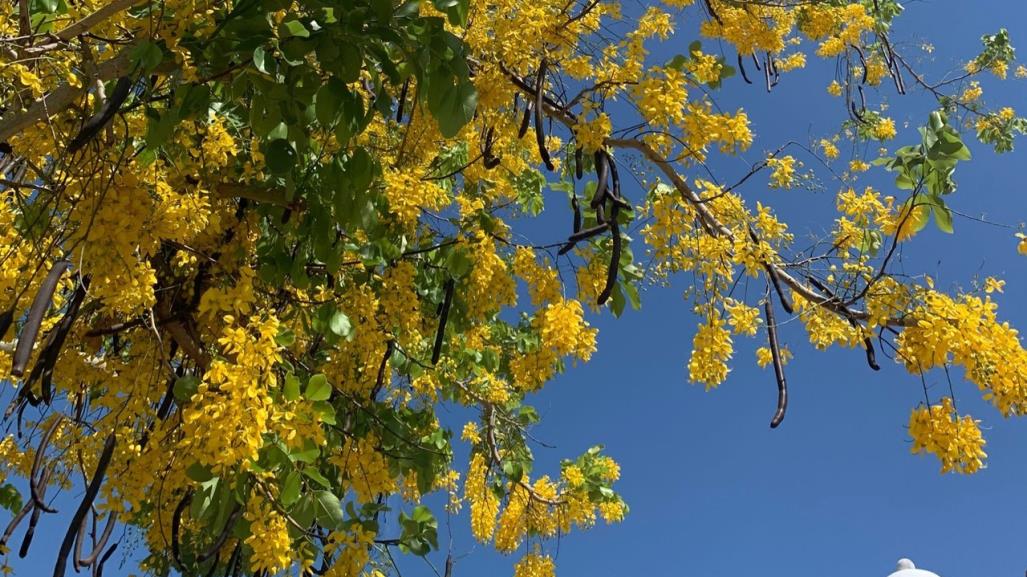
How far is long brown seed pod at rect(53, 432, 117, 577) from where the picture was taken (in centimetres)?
185

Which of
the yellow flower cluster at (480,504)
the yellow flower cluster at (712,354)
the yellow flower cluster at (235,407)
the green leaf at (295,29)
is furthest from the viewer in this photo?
the yellow flower cluster at (480,504)

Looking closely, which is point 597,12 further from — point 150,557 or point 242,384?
point 150,557

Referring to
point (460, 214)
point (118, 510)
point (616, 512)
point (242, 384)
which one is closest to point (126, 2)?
point (242, 384)

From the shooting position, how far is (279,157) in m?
1.88

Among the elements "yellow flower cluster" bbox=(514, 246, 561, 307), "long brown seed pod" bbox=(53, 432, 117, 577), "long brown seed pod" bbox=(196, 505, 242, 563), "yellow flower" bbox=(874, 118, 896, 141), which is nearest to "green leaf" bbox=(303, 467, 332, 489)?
"long brown seed pod" bbox=(196, 505, 242, 563)

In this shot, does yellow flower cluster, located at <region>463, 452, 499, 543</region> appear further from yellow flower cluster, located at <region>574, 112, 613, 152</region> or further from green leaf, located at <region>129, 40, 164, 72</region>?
green leaf, located at <region>129, 40, 164, 72</region>

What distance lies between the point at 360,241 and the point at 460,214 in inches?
Result: 16.5

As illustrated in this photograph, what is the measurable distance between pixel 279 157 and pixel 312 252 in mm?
665

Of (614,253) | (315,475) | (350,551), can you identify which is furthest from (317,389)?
(614,253)

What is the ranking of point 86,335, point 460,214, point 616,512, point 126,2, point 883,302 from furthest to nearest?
point 616,512 → point 460,214 → point 86,335 → point 883,302 → point 126,2

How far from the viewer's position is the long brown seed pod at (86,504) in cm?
185

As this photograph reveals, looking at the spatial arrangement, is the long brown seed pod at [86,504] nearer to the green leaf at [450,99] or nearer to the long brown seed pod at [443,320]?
the long brown seed pod at [443,320]

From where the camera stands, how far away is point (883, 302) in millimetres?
2127

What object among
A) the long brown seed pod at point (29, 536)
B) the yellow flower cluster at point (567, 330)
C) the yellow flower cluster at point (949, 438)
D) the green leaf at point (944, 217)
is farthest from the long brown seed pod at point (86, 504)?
the green leaf at point (944, 217)
